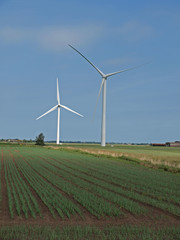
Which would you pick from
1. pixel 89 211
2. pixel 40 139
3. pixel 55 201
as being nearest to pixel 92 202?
pixel 89 211

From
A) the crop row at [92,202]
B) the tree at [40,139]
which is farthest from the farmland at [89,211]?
the tree at [40,139]

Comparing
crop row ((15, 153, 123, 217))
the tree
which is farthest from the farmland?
the tree

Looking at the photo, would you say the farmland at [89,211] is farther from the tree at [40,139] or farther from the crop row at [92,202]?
the tree at [40,139]

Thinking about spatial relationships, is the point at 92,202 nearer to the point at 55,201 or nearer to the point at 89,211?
the point at 89,211

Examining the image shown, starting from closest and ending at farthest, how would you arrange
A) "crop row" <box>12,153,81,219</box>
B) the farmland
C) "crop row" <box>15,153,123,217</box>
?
the farmland < "crop row" <box>15,153,123,217</box> < "crop row" <box>12,153,81,219</box>

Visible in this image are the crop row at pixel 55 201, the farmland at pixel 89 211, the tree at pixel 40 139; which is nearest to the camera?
the farmland at pixel 89 211

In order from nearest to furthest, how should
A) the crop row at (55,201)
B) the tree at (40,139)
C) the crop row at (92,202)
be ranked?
the crop row at (92,202) → the crop row at (55,201) → the tree at (40,139)

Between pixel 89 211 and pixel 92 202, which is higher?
pixel 92 202

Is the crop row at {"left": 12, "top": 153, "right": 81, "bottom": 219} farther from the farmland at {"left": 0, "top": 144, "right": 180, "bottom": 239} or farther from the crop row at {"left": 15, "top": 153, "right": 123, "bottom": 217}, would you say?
the crop row at {"left": 15, "top": 153, "right": 123, "bottom": 217}

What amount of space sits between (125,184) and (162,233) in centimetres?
1060

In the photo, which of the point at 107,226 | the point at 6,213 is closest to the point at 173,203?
the point at 107,226

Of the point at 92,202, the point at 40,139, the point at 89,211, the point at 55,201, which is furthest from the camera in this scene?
the point at 40,139

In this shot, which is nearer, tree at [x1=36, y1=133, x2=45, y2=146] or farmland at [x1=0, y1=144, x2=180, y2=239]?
farmland at [x1=0, y1=144, x2=180, y2=239]

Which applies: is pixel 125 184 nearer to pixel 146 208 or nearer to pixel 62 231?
pixel 146 208
